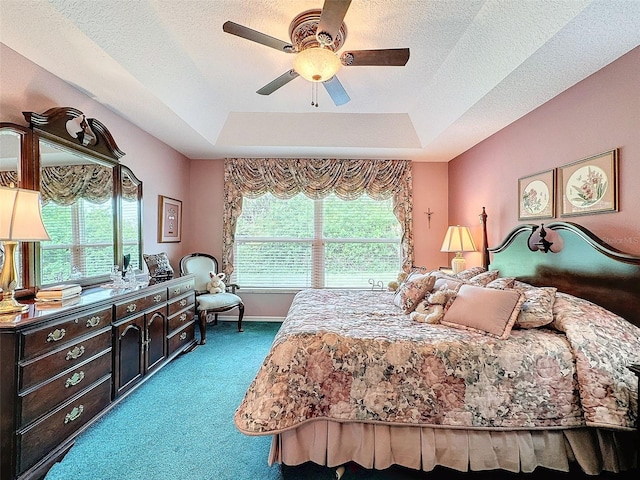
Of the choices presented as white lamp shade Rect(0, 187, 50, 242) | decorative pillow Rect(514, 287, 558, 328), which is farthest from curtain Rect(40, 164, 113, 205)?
decorative pillow Rect(514, 287, 558, 328)

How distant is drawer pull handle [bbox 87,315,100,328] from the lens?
2061 millimetres

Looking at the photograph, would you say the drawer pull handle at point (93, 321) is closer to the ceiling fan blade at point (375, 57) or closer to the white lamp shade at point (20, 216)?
the white lamp shade at point (20, 216)

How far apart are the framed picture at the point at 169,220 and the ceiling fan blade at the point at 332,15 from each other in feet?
10.2

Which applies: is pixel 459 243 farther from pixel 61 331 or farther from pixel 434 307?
pixel 61 331

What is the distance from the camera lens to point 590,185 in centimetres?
233

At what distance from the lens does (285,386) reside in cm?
171

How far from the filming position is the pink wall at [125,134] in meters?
2.07

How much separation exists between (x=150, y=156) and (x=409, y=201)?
361cm

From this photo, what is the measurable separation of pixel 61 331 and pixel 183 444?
1025mm

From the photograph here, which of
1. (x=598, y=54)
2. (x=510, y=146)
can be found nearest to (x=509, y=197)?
(x=510, y=146)

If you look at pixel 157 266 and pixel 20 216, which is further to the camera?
pixel 157 266

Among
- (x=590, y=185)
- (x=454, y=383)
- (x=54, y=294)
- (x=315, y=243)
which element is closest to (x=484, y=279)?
(x=590, y=185)

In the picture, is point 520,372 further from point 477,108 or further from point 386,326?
point 477,108

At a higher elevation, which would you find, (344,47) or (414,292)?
(344,47)
